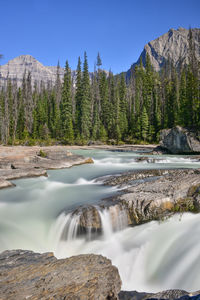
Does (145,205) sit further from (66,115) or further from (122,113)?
(122,113)

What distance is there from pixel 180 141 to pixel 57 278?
23.3 meters

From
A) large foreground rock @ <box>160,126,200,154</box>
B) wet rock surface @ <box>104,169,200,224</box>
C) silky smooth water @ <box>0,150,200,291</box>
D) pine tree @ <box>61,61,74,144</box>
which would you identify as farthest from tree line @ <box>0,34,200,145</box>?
wet rock surface @ <box>104,169,200,224</box>

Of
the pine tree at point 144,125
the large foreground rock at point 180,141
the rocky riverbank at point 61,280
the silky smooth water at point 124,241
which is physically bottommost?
the silky smooth water at point 124,241

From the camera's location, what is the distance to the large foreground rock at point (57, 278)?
2.97m

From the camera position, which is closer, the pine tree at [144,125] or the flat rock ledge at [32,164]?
the flat rock ledge at [32,164]

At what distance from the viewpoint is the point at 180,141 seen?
24297 mm

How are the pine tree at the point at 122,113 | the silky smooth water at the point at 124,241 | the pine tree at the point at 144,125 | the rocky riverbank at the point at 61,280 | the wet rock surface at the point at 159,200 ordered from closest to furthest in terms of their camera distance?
the rocky riverbank at the point at 61,280 → the silky smooth water at the point at 124,241 → the wet rock surface at the point at 159,200 → the pine tree at the point at 144,125 → the pine tree at the point at 122,113

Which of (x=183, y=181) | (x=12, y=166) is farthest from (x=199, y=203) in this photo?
(x=12, y=166)

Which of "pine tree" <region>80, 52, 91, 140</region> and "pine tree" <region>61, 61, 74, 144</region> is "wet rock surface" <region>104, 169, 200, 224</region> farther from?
"pine tree" <region>80, 52, 91, 140</region>

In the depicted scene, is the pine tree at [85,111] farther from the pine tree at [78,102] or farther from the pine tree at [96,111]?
the pine tree at [96,111]

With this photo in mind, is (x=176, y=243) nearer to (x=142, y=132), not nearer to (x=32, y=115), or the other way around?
(x=142, y=132)

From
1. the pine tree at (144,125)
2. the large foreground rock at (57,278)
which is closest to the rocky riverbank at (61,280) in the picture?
the large foreground rock at (57,278)

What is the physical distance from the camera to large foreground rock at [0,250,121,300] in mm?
2975

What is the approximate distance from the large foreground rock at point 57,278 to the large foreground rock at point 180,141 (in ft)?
71.5
